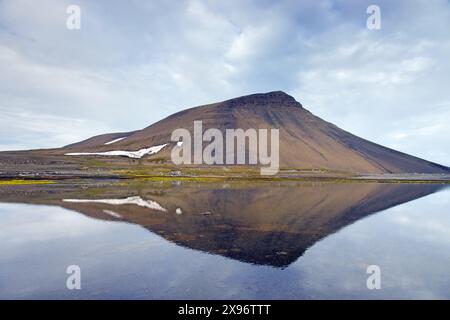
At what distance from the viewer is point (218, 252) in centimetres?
2019

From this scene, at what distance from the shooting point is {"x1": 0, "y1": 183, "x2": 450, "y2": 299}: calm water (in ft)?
46.9

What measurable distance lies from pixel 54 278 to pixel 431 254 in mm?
20392

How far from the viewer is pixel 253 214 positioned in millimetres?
34812

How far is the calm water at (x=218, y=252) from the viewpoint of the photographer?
1430 cm

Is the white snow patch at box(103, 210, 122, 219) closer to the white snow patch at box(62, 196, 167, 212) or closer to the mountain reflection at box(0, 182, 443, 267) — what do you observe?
the mountain reflection at box(0, 182, 443, 267)

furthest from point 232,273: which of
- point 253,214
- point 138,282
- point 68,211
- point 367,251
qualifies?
point 68,211
